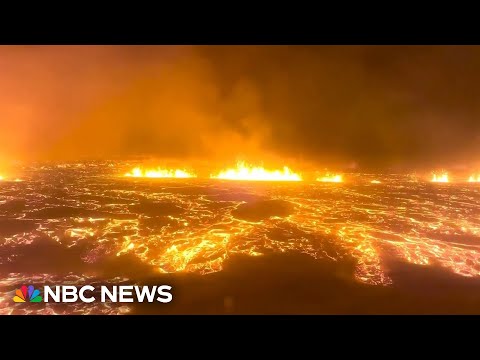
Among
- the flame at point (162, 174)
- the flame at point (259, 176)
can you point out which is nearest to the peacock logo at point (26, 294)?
the flame at point (259, 176)

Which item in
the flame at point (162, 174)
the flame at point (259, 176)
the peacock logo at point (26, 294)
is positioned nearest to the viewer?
the peacock logo at point (26, 294)

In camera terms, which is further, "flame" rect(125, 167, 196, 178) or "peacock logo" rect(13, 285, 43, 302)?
"flame" rect(125, 167, 196, 178)

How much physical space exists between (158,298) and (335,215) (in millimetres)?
20735

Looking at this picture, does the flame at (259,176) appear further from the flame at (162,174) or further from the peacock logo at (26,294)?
the peacock logo at (26,294)

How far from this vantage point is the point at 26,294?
448 inches

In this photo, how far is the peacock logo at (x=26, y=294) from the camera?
10.7 m

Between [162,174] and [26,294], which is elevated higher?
[162,174]

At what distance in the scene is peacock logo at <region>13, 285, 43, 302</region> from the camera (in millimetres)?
10664

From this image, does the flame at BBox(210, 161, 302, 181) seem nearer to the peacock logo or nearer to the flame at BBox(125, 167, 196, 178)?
the flame at BBox(125, 167, 196, 178)

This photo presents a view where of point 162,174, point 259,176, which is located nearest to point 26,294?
point 259,176

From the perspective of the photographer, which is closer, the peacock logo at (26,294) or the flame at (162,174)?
the peacock logo at (26,294)

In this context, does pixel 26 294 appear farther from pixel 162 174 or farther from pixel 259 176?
pixel 162 174

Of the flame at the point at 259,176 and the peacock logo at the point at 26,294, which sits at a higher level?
the flame at the point at 259,176

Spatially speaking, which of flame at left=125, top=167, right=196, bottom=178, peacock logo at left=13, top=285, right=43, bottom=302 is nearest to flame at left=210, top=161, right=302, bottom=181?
flame at left=125, top=167, right=196, bottom=178
